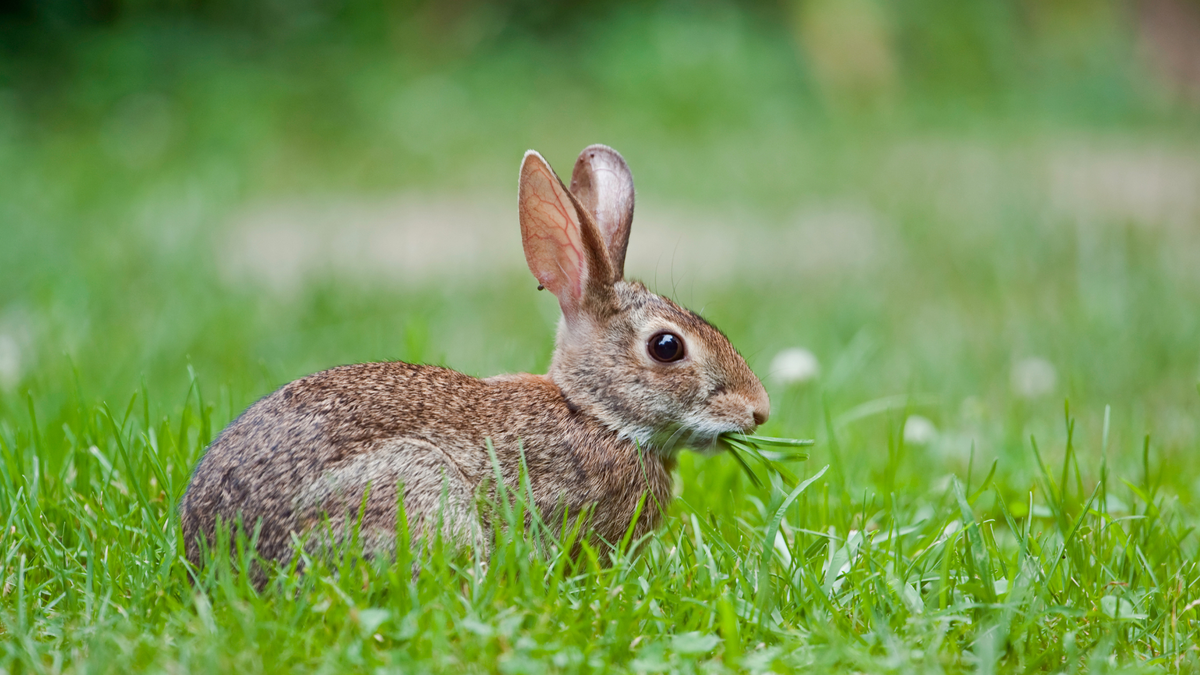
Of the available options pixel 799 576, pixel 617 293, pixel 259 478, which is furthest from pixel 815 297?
pixel 259 478

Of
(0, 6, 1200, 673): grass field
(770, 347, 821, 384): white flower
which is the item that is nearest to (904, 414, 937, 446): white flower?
(0, 6, 1200, 673): grass field

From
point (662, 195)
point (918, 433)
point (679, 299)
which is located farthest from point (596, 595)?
point (662, 195)

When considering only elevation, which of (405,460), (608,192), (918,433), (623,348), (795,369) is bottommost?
(918,433)

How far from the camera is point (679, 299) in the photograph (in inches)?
262

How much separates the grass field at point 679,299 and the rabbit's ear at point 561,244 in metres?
0.75

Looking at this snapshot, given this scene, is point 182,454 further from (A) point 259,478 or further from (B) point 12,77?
(B) point 12,77

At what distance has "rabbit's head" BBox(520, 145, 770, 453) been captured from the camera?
3193 millimetres

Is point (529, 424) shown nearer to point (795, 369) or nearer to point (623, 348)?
point (623, 348)

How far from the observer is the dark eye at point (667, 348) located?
10.7 feet

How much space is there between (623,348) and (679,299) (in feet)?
11.2

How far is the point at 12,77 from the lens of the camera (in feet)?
36.7

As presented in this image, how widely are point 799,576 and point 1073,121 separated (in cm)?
1122

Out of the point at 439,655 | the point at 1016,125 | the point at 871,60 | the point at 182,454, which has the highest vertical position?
the point at 871,60

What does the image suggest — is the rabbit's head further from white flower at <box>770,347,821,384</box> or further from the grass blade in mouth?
white flower at <box>770,347,821,384</box>
